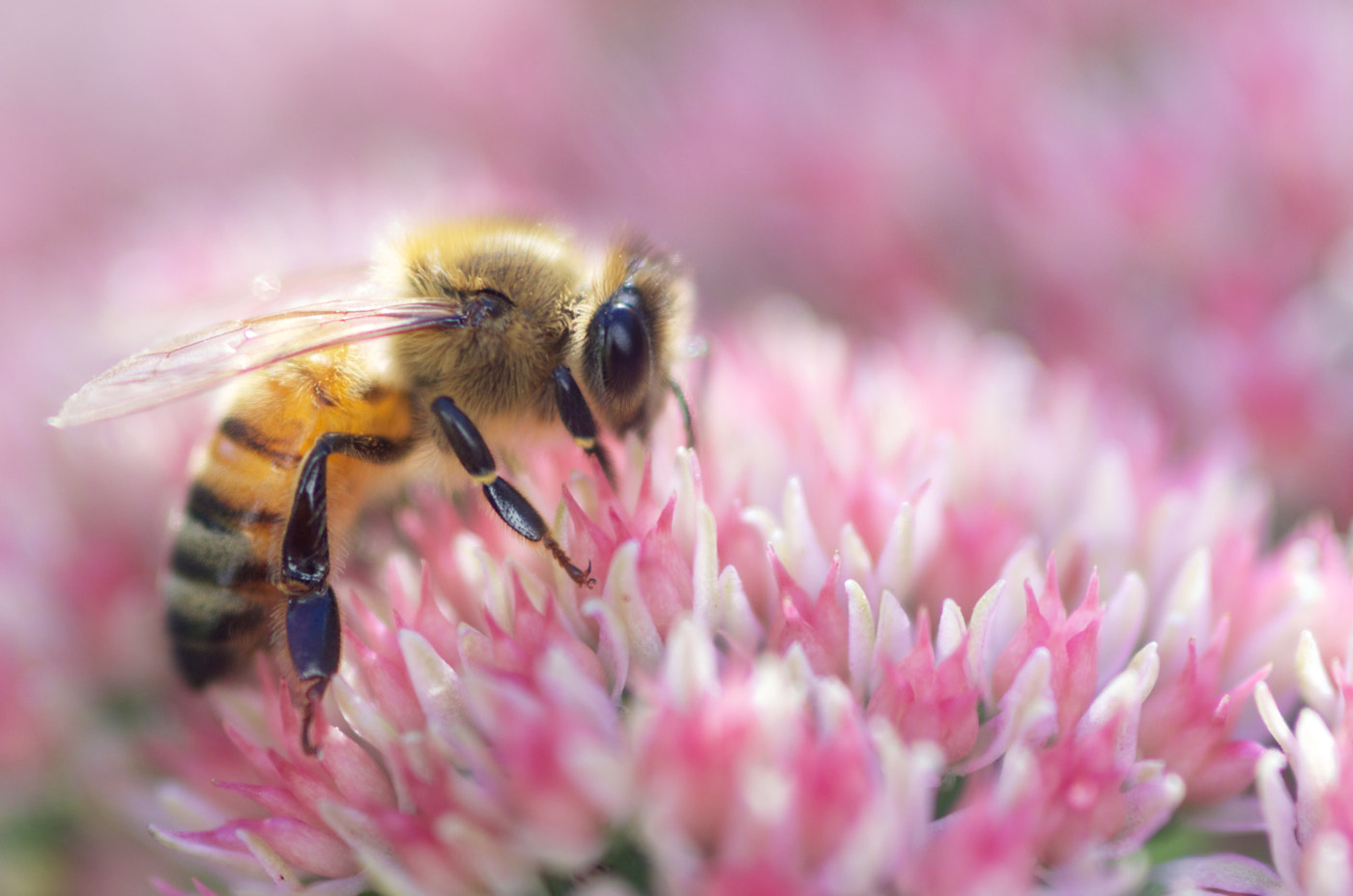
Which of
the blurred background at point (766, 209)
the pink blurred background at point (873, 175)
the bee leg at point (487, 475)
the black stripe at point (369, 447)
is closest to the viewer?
the bee leg at point (487, 475)

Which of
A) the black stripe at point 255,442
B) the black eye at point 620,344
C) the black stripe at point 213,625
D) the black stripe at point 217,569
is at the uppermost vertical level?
the black eye at point 620,344

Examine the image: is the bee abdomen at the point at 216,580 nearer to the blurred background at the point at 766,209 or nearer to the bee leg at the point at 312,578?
the bee leg at the point at 312,578

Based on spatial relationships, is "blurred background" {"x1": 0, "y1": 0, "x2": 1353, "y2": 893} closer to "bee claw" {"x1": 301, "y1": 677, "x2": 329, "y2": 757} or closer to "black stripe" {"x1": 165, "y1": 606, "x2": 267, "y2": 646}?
"black stripe" {"x1": 165, "y1": 606, "x2": 267, "y2": 646}

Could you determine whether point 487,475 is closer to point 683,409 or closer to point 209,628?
point 683,409

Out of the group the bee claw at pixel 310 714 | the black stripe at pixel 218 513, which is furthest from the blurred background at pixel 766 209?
the bee claw at pixel 310 714

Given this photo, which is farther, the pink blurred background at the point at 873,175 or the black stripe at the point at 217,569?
the pink blurred background at the point at 873,175

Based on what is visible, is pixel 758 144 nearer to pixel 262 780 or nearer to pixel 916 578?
pixel 916 578

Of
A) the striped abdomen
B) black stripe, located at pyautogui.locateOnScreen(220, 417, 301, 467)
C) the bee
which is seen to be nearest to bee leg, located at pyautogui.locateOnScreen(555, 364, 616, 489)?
the bee

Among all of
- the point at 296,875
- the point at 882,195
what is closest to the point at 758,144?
the point at 882,195
